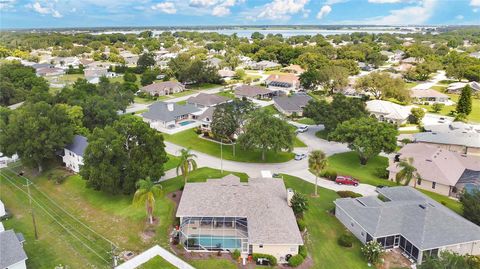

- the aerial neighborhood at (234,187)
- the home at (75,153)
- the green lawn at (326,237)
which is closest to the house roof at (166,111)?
the aerial neighborhood at (234,187)

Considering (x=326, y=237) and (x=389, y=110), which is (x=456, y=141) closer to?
(x=389, y=110)

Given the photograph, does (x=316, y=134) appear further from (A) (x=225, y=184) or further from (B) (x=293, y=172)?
(A) (x=225, y=184)

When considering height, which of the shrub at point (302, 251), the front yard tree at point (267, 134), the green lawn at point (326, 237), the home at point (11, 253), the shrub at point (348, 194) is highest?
the front yard tree at point (267, 134)

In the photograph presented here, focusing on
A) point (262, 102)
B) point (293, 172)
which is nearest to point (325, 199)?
point (293, 172)

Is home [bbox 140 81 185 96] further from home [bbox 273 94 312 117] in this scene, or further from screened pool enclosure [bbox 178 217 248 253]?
screened pool enclosure [bbox 178 217 248 253]

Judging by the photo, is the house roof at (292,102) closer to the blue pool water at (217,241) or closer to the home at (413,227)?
the home at (413,227)

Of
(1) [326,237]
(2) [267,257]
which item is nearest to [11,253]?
(2) [267,257]

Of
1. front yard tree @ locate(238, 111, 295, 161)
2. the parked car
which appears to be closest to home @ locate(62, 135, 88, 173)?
front yard tree @ locate(238, 111, 295, 161)
